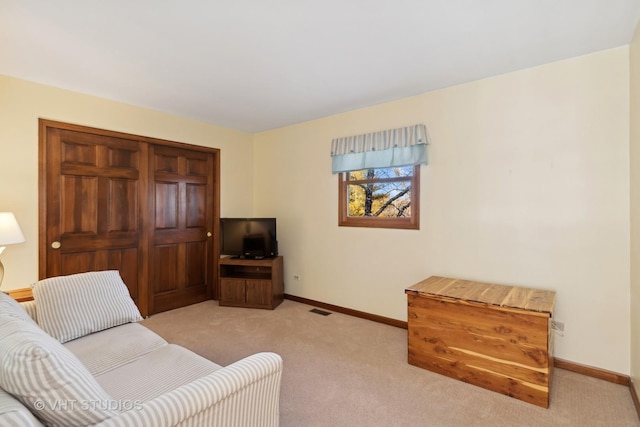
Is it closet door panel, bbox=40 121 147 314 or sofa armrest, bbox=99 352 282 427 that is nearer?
sofa armrest, bbox=99 352 282 427

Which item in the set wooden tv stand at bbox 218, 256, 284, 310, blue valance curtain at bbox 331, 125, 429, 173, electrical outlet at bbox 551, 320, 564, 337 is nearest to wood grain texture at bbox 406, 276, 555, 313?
electrical outlet at bbox 551, 320, 564, 337

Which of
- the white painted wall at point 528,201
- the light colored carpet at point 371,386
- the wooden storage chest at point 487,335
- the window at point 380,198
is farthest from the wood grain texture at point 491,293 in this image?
the window at point 380,198

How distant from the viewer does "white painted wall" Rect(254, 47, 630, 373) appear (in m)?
2.23

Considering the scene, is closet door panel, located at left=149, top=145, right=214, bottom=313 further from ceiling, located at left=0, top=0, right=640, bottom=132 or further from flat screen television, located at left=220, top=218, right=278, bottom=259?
ceiling, located at left=0, top=0, right=640, bottom=132

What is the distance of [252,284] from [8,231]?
7.54 ft

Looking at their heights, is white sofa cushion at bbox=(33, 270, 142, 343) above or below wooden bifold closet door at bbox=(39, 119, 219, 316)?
below

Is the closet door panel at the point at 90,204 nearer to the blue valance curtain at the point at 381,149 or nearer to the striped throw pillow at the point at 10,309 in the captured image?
the striped throw pillow at the point at 10,309

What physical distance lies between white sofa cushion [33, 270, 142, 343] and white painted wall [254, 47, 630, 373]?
232cm

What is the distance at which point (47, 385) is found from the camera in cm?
88

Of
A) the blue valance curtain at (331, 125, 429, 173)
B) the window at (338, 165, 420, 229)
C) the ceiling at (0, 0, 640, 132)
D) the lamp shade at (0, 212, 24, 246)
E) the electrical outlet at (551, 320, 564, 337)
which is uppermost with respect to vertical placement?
the ceiling at (0, 0, 640, 132)

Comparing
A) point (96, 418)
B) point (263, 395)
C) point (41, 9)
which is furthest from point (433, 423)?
point (41, 9)

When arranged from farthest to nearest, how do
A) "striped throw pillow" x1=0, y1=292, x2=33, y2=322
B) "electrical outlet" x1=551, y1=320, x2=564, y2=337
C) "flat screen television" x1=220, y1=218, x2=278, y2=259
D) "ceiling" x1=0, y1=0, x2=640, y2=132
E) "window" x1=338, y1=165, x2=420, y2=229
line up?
"flat screen television" x1=220, y1=218, x2=278, y2=259, "window" x1=338, y1=165, x2=420, y2=229, "electrical outlet" x1=551, y1=320, x2=564, y2=337, "ceiling" x1=0, y1=0, x2=640, y2=132, "striped throw pillow" x1=0, y1=292, x2=33, y2=322

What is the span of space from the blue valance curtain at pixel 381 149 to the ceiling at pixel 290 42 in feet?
→ 1.38

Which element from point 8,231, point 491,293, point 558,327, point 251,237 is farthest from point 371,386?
point 8,231
